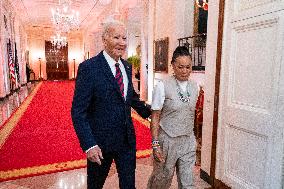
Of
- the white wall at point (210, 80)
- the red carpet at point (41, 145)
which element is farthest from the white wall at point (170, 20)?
the white wall at point (210, 80)

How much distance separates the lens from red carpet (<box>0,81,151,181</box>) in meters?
3.93

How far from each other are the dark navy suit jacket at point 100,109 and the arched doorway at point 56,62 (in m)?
23.8

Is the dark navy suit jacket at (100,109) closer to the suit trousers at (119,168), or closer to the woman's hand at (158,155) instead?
the suit trousers at (119,168)

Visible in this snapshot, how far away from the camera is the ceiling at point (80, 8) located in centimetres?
1120

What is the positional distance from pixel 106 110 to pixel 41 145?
3418 mm

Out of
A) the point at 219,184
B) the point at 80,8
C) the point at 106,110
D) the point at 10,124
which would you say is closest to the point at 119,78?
the point at 106,110

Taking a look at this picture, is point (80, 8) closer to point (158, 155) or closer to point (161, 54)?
point (161, 54)

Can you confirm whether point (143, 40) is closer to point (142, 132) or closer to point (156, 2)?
point (156, 2)

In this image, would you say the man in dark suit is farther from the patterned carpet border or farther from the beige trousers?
the patterned carpet border

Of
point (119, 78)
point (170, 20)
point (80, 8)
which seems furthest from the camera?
point (80, 8)

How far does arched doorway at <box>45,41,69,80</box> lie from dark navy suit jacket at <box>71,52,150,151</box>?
Result: 23.8 m

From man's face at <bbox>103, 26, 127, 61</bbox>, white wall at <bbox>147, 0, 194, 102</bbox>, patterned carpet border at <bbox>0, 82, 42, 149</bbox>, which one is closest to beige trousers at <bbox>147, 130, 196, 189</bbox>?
man's face at <bbox>103, 26, 127, 61</bbox>

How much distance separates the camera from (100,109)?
80.4 inches

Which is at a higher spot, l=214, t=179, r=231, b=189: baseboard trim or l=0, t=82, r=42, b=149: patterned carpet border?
l=0, t=82, r=42, b=149: patterned carpet border
